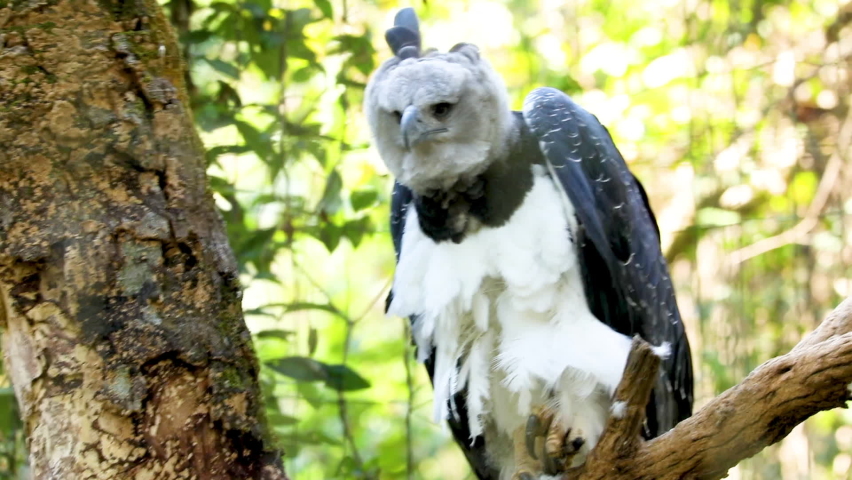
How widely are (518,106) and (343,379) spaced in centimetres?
229

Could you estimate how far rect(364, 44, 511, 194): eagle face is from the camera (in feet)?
7.99

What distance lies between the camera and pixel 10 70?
1.87m

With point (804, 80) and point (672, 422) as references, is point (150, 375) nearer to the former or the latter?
point (672, 422)

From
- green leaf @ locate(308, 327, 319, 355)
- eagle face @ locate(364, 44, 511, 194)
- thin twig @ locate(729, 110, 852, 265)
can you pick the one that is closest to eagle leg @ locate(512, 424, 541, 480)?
eagle face @ locate(364, 44, 511, 194)

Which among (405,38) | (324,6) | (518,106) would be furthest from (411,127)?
(518,106)

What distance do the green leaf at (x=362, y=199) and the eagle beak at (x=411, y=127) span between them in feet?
2.80

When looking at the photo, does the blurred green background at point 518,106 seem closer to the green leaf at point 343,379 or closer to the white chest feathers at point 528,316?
the green leaf at point 343,379

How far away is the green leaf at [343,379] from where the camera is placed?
3021 millimetres

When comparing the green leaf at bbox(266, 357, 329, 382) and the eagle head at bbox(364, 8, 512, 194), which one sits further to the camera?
the green leaf at bbox(266, 357, 329, 382)

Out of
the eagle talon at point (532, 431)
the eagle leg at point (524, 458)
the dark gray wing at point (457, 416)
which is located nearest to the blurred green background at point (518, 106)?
the dark gray wing at point (457, 416)

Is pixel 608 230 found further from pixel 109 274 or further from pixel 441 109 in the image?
pixel 109 274

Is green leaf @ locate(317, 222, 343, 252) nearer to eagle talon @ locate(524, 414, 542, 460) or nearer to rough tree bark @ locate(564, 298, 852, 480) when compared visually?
eagle talon @ locate(524, 414, 542, 460)

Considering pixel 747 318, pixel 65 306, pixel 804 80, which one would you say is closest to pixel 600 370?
pixel 65 306

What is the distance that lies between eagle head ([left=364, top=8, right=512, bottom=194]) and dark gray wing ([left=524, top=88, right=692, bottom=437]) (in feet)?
0.47
